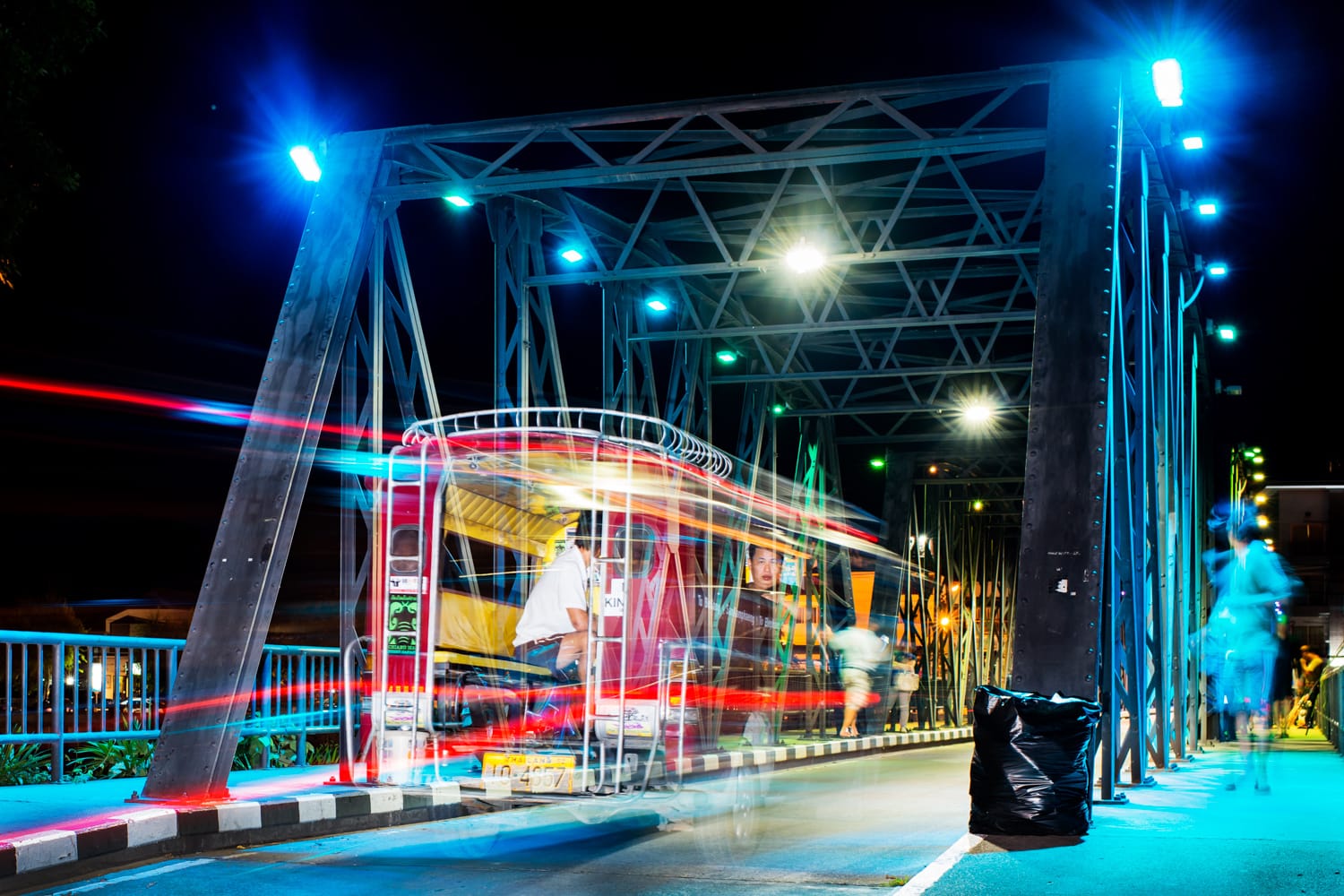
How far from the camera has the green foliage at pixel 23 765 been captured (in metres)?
11.9

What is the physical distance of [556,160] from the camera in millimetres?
13695

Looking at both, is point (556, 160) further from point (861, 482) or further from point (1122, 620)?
point (861, 482)

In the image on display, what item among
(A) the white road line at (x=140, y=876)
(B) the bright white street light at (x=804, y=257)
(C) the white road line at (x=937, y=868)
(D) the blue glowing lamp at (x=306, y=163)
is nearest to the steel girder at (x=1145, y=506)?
(C) the white road line at (x=937, y=868)

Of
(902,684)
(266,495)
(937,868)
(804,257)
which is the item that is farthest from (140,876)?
(902,684)

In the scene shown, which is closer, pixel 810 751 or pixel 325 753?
pixel 325 753

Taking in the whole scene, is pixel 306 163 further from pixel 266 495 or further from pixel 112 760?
pixel 112 760

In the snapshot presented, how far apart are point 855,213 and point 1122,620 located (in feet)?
22.3

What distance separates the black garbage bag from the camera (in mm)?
7477

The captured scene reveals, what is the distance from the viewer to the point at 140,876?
24.1 feet

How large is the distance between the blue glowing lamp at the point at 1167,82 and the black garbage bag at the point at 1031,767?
224 inches

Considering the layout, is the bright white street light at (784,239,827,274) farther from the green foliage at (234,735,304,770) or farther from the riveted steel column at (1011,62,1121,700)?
the green foliage at (234,735,304,770)

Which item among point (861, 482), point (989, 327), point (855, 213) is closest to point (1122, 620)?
point (855, 213)

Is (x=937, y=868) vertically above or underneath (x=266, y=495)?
underneath

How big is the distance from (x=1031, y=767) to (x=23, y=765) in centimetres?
916
